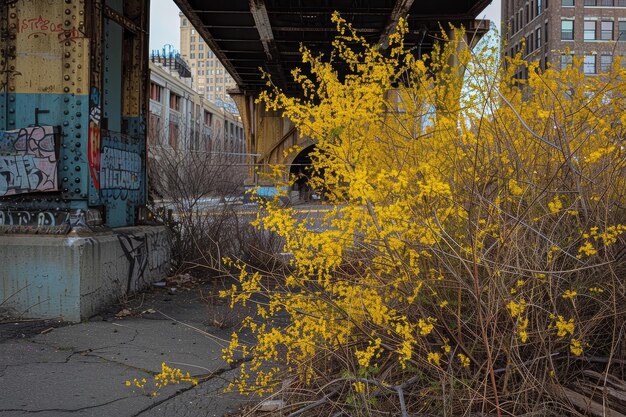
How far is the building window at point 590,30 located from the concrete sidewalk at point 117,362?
6022 centimetres

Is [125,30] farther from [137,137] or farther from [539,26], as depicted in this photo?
[539,26]

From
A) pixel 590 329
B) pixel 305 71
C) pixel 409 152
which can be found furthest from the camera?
pixel 305 71

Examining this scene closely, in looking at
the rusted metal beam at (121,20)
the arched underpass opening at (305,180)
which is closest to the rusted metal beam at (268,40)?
the arched underpass opening at (305,180)

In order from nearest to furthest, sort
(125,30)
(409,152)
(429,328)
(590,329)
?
(429,328), (590,329), (409,152), (125,30)

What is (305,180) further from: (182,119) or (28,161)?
(182,119)

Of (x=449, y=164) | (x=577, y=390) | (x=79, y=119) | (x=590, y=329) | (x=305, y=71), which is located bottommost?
(x=577, y=390)

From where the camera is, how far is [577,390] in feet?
11.1

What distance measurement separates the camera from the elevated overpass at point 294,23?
1552cm

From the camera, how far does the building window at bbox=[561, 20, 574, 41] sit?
57.3m

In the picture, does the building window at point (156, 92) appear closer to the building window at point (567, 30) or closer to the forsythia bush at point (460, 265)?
the building window at point (567, 30)

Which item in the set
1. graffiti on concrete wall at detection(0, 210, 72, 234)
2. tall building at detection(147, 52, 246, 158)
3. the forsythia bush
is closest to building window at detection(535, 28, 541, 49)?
tall building at detection(147, 52, 246, 158)

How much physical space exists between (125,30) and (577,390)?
7.36 metres

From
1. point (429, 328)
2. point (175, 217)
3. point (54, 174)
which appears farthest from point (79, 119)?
point (429, 328)

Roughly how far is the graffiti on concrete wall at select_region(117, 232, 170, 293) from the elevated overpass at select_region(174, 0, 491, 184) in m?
6.20
